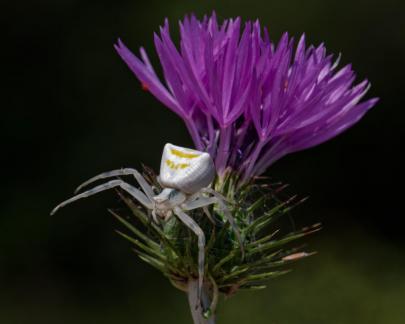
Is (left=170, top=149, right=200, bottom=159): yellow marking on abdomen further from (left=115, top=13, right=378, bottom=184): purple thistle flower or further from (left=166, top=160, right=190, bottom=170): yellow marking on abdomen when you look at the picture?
(left=115, top=13, right=378, bottom=184): purple thistle flower

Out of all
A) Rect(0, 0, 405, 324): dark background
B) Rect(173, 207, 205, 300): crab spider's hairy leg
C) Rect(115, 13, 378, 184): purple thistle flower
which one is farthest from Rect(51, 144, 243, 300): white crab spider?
Rect(0, 0, 405, 324): dark background

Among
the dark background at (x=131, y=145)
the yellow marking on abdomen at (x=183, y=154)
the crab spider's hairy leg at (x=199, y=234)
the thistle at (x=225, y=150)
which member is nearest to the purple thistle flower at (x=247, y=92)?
the thistle at (x=225, y=150)

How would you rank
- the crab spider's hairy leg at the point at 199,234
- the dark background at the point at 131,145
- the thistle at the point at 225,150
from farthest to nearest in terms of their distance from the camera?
1. the dark background at the point at 131,145
2. the thistle at the point at 225,150
3. the crab spider's hairy leg at the point at 199,234

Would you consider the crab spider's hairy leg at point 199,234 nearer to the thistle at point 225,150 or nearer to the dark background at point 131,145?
the thistle at point 225,150

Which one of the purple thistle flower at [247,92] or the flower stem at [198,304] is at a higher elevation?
the purple thistle flower at [247,92]

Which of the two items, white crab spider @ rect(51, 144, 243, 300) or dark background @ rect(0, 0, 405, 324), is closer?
white crab spider @ rect(51, 144, 243, 300)

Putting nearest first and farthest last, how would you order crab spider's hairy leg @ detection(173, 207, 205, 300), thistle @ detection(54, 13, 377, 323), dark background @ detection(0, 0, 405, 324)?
crab spider's hairy leg @ detection(173, 207, 205, 300) → thistle @ detection(54, 13, 377, 323) → dark background @ detection(0, 0, 405, 324)

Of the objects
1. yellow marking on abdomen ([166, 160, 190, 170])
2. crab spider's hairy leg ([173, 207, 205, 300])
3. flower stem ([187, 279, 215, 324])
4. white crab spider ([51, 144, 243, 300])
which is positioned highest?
yellow marking on abdomen ([166, 160, 190, 170])

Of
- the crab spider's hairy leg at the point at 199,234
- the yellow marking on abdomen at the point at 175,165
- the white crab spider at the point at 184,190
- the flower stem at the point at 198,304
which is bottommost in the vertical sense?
the flower stem at the point at 198,304
